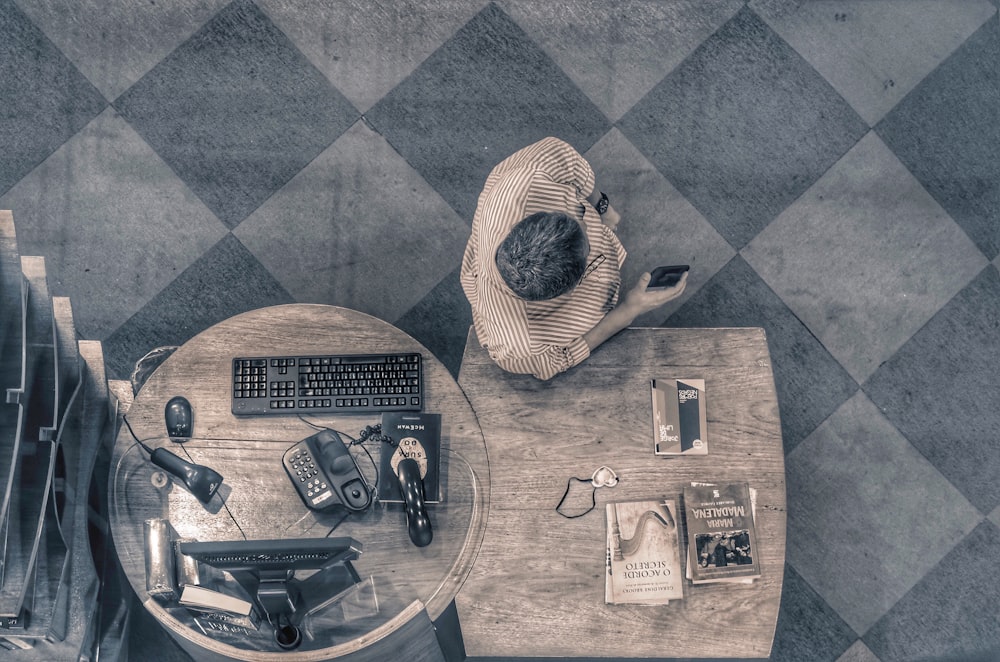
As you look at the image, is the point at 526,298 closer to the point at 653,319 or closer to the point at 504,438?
the point at 504,438

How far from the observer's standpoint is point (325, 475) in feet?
5.74

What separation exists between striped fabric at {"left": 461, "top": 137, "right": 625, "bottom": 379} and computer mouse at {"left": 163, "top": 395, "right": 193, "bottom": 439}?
747 millimetres

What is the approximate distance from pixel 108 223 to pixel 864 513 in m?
2.82

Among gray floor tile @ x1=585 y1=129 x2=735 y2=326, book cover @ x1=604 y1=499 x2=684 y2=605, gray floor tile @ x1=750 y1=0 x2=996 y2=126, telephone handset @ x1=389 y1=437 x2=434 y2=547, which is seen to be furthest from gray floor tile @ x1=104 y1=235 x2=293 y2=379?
gray floor tile @ x1=750 y1=0 x2=996 y2=126

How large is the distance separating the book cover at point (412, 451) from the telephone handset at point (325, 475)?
0.19ft

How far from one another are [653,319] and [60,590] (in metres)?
1.92

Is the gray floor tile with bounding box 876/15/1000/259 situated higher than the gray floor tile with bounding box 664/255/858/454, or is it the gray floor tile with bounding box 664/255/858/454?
the gray floor tile with bounding box 876/15/1000/259

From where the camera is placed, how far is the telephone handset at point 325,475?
1.74 meters

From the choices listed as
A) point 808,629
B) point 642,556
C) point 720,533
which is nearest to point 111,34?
point 642,556

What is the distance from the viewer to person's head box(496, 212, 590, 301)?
1442mm

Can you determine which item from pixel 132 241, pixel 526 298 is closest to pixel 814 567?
pixel 526 298

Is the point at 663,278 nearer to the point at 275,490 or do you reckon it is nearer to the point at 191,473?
the point at 275,490

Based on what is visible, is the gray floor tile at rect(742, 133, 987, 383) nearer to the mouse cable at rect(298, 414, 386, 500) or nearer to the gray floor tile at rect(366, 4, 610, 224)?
the gray floor tile at rect(366, 4, 610, 224)

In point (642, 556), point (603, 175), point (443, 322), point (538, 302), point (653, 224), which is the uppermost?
point (603, 175)
